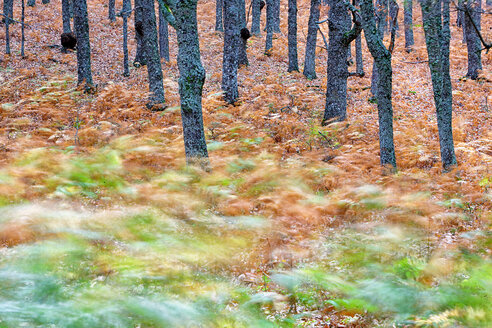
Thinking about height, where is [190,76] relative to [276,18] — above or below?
below

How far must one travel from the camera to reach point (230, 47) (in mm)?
12117

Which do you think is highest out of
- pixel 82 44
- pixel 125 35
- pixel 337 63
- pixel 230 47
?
pixel 125 35

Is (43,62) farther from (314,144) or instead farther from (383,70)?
(383,70)

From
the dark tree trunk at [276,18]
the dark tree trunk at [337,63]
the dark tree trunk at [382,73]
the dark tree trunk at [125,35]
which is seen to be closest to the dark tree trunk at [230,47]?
the dark tree trunk at [337,63]

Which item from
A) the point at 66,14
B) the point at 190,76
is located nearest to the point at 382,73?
the point at 190,76

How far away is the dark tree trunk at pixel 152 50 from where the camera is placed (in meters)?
11.4

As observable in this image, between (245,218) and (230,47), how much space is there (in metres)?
8.40

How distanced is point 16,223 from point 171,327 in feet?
8.19

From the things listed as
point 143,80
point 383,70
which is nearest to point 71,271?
point 383,70

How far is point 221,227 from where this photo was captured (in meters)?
4.77

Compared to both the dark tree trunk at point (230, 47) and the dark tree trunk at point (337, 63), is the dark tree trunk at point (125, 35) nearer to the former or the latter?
the dark tree trunk at point (230, 47)

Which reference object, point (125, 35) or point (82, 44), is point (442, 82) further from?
point (125, 35)

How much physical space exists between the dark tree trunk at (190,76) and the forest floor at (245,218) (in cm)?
45

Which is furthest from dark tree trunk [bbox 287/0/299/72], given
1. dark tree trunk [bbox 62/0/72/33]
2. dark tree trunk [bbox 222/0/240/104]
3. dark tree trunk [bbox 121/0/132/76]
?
dark tree trunk [bbox 62/0/72/33]
